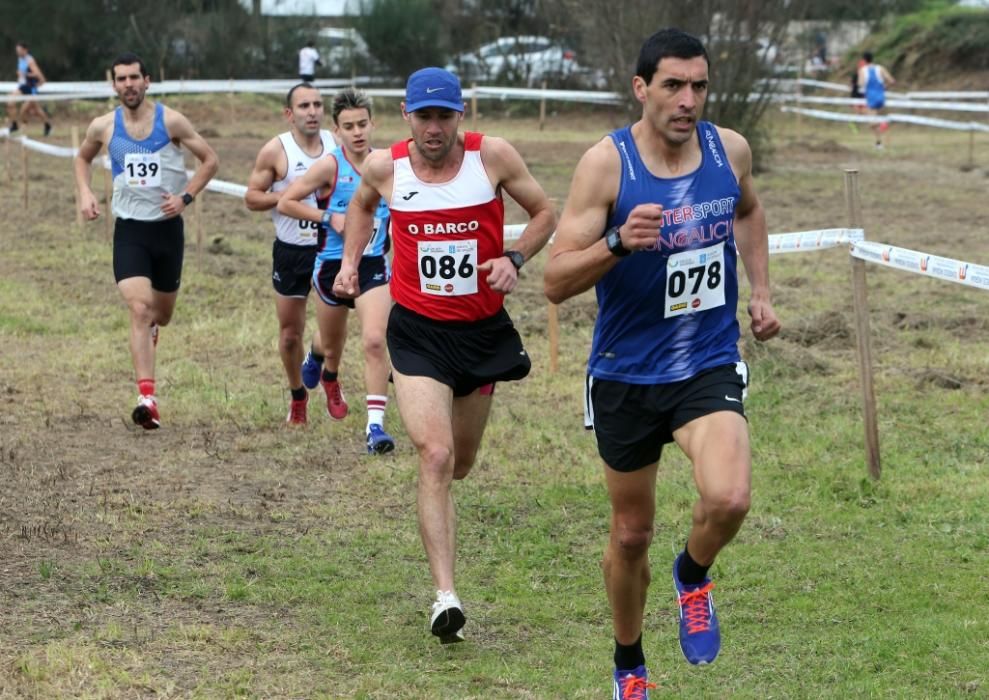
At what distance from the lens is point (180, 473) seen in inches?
334

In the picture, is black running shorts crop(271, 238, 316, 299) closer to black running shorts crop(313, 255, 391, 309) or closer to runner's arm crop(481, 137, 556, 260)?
black running shorts crop(313, 255, 391, 309)

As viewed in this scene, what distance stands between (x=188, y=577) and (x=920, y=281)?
30.2 feet

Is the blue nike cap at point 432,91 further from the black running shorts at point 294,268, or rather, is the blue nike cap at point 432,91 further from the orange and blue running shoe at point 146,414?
the orange and blue running shoe at point 146,414

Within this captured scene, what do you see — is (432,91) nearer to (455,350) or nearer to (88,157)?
(455,350)

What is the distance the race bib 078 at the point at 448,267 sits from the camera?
6250 millimetres

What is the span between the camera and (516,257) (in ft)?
20.1

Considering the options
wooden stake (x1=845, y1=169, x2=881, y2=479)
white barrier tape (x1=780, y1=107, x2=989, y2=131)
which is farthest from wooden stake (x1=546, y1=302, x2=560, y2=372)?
white barrier tape (x1=780, y1=107, x2=989, y2=131)

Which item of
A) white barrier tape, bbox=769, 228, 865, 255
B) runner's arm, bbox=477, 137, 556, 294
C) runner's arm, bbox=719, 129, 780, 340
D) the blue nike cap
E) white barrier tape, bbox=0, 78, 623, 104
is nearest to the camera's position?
runner's arm, bbox=719, 129, 780, 340

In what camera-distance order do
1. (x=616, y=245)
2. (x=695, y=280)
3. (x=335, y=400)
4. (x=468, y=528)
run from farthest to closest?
1. (x=335, y=400)
2. (x=468, y=528)
3. (x=695, y=280)
4. (x=616, y=245)

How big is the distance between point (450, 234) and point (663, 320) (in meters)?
1.54

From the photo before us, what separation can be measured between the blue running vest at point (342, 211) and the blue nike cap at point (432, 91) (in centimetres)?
271

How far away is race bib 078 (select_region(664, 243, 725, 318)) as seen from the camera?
16.1 feet

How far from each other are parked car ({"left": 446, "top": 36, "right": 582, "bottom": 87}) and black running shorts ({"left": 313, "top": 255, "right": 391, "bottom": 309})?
2678 centimetres

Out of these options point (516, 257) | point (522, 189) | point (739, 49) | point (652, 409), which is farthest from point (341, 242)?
point (739, 49)
